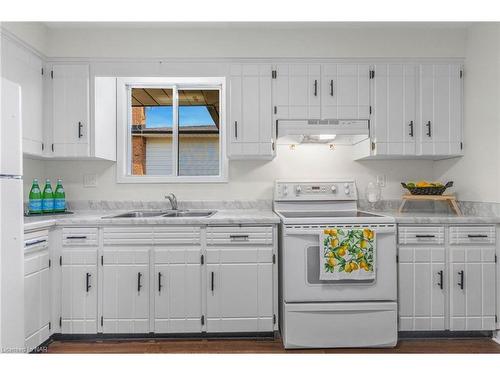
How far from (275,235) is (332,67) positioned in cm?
147

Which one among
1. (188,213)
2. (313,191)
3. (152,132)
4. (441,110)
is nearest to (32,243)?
(188,213)

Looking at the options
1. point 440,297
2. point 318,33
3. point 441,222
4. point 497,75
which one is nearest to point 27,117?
point 318,33

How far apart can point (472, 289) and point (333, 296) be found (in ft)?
3.42

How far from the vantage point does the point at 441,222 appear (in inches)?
95.9

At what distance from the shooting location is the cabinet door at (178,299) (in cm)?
241

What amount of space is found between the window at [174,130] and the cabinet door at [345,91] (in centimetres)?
97

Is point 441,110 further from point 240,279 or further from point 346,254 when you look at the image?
point 240,279

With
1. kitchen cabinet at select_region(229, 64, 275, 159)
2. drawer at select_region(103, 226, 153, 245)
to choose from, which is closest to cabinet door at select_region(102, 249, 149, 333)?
drawer at select_region(103, 226, 153, 245)

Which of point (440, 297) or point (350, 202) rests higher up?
point (350, 202)

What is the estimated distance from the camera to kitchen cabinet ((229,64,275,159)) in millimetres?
2762

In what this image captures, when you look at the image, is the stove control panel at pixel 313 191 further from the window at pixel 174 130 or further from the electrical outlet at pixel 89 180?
the electrical outlet at pixel 89 180

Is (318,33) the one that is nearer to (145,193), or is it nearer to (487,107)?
(487,107)

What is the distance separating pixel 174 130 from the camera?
3.20 meters

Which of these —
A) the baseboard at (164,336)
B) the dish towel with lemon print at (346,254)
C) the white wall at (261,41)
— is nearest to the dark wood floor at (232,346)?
the baseboard at (164,336)
